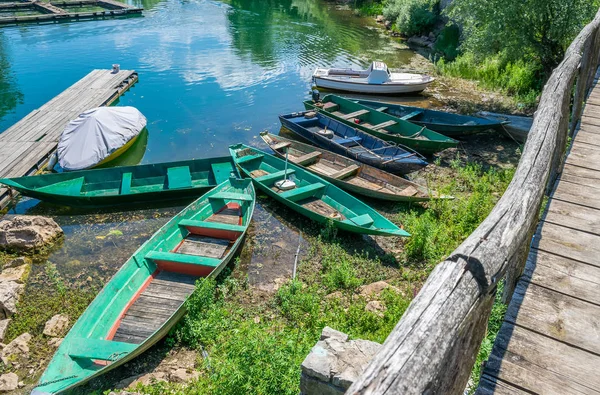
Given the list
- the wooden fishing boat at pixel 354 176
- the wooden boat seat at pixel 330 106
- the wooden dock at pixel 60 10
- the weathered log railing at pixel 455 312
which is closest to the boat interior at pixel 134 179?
the wooden fishing boat at pixel 354 176

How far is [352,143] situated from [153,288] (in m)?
8.84

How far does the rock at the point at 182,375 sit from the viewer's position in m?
7.15

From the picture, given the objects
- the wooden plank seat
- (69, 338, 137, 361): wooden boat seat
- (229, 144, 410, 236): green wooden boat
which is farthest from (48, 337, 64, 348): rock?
the wooden plank seat

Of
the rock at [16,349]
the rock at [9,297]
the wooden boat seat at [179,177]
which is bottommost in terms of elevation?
the rock at [16,349]

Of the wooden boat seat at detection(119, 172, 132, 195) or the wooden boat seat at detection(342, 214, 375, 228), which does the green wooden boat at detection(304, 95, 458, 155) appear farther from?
the wooden boat seat at detection(119, 172, 132, 195)

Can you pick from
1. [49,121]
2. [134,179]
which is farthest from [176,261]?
[49,121]

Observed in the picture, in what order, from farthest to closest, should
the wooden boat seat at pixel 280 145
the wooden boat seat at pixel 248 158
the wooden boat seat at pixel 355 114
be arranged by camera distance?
the wooden boat seat at pixel 355 114 < the wooden boat seat at pixel 280 145 < the wooden boat seat at pixel 248 158

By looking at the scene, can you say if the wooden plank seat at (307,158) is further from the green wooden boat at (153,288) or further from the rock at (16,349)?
the rock at (16,349)

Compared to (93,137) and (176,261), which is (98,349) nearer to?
(176,261)

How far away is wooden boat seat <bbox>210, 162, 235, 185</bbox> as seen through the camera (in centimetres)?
1323

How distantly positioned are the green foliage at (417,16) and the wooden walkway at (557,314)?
2989 centimetres

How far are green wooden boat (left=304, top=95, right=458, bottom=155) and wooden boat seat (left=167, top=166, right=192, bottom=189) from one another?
653 centimetres

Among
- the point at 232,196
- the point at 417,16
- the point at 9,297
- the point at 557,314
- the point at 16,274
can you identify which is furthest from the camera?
the point at 417,16

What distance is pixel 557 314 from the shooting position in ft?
11.0
